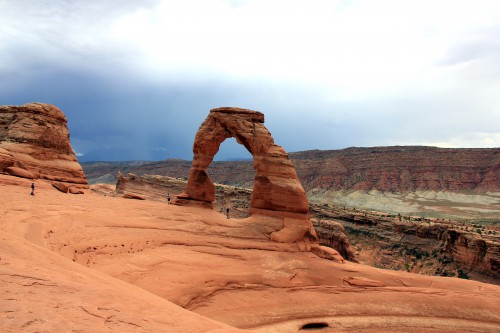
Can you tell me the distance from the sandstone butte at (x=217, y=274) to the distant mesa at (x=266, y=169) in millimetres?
828

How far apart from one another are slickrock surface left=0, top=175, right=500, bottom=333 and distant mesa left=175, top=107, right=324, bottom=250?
4.18 ft

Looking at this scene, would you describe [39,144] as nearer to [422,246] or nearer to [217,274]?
[217,274]

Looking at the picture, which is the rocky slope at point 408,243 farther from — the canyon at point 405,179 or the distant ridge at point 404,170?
the distant ridge at point 404,170

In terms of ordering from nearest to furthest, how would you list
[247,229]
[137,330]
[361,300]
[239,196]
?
[137,330]
[361,300]
[247,229]
[239,196]

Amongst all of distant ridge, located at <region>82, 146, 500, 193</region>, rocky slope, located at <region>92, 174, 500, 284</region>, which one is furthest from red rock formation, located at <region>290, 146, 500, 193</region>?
rocky slope, located at <region>92, 174, 500, 284</region>

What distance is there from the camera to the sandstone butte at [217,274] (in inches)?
368

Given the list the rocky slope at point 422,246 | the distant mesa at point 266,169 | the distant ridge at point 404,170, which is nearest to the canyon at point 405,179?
the distant ridge at point 404,170

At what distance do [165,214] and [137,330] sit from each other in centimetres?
1537

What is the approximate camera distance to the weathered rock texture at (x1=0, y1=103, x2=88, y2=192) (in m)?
28.0

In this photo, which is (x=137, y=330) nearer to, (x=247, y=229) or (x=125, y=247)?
(x=125, y=247)

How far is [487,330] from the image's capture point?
14.7 metres

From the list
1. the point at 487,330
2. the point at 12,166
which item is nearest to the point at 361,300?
the point at 487,330

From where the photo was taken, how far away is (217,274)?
15305mm

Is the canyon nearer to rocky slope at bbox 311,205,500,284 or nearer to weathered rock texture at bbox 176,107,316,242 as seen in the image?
rocky slope at bbox 311,205,500,284
